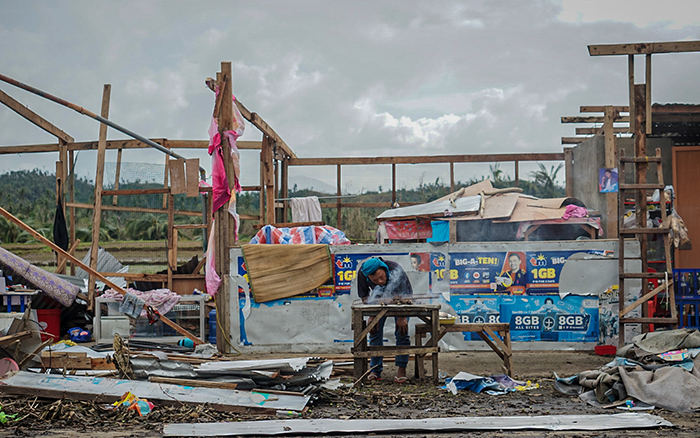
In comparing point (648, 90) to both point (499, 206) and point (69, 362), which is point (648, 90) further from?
point (69, 362)

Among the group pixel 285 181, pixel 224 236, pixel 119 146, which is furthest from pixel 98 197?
pixel 285 181

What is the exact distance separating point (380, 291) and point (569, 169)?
8401 mm

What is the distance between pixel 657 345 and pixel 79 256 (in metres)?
15.4

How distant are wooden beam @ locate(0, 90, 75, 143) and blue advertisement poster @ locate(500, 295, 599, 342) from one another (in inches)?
442

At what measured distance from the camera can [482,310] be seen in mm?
10438

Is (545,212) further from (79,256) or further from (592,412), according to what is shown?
(79,256)

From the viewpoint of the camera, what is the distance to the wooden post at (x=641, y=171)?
1020 cm

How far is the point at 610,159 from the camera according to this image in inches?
501

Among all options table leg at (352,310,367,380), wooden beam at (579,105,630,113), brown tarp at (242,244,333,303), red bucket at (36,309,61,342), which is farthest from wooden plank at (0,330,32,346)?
wooden beam at (579,105,630,113)

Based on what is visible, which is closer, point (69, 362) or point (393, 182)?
point (69, 362)

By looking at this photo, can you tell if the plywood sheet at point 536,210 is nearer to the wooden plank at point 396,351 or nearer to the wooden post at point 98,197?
the wooden plank at point 396,351

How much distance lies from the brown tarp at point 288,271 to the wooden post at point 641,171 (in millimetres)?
5255

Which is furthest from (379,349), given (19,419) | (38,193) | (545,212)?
(38,193)

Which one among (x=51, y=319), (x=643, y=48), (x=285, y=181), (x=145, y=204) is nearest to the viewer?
(x=643, y=48)
